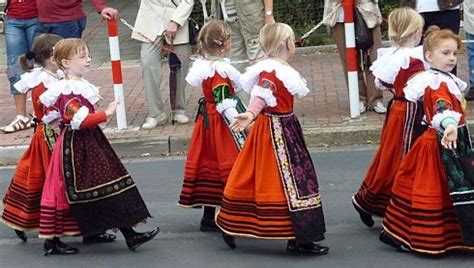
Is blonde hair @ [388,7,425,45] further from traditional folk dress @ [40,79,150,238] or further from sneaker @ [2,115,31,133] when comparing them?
sneaker @ [2,115,31,133]

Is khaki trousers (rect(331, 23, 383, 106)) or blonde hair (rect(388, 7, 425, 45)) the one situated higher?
blonde hair (rect(388, 7, 425, 45))

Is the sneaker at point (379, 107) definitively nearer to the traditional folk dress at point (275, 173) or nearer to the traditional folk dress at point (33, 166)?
the traditional folk dress at point (275, 173)

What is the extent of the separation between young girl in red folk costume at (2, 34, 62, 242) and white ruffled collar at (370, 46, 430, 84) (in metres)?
2.05

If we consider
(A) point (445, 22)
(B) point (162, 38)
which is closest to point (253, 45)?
(B) point (162, 38)

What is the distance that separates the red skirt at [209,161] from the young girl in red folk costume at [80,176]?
47 cm

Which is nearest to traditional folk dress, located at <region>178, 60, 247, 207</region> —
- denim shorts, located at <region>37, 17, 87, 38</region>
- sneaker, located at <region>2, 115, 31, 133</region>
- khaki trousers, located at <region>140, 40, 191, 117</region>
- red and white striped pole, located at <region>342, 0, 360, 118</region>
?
red and white striped pole, located at <region>342, 0, 360, 118</region>

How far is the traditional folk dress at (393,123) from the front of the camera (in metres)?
6.31

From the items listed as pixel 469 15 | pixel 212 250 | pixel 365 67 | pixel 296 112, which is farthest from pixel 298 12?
pixel 212 250

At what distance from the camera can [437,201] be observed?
5.91 m

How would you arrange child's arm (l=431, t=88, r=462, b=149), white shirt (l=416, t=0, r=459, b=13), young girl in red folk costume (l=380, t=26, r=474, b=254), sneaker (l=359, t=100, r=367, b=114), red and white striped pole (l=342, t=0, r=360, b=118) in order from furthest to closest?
sneaker (l=359, t=100, r=367, b=114) → red and white striped pole (l=342, t=0, r=360, b=118) → white shirt (l=416, t=0, r=459, b=13) → young girl in red folk costume (l=380, t=26, r=474, b=254) → child's arm (l=431, t=88, r=462, b=149)

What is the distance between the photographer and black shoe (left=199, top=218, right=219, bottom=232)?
6.90 meters

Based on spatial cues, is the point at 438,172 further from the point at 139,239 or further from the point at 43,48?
the point at 43,48

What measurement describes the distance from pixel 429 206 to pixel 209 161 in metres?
1.53

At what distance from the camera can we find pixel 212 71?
6477mm
